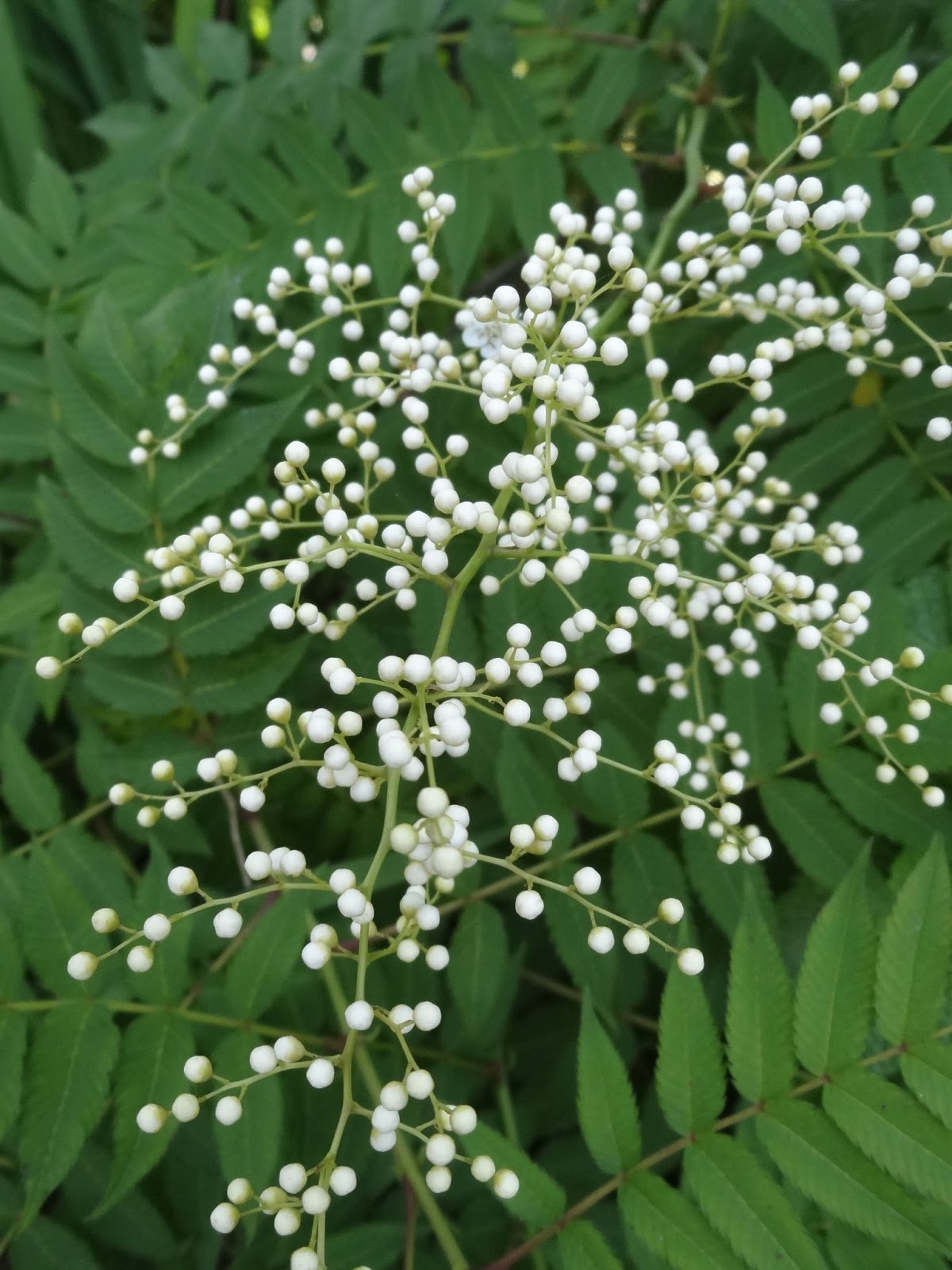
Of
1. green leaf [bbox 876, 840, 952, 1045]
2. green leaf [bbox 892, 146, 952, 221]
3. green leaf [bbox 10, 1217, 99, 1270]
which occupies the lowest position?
green leaf [bbox 10, 1217, 99, 1270]

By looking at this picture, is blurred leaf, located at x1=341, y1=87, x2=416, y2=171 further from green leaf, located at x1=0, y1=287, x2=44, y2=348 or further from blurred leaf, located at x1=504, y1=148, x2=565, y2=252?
green leaf, located at x1=0, y1=287, x2=44, y2=348

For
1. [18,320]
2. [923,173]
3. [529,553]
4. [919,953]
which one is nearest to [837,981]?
[919,953]

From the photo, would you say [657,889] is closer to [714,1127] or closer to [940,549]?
[714,1127]

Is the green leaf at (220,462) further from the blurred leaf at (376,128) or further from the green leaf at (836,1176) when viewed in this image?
the green leaf at (836,1176)

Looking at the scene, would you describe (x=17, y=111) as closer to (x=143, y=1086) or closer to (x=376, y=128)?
(x=376, y=128)

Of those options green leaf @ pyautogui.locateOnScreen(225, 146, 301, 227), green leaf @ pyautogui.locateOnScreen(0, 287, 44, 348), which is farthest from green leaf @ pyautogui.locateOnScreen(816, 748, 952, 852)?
green leaf @ pyautogui.locateOnScreen(0, 287, 44, 348)

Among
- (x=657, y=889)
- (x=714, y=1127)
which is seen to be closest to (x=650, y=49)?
(x=657, y=889)

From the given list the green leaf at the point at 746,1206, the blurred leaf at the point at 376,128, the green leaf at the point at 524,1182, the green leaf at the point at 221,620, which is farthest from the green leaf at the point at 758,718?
the blurred leaf at the point at 376,128
